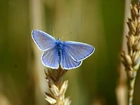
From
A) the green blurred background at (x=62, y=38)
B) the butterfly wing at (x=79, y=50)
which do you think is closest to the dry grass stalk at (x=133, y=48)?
the butterfly wing at (x=79, y=50)

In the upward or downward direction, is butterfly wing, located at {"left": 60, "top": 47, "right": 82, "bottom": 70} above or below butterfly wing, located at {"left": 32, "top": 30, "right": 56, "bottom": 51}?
below

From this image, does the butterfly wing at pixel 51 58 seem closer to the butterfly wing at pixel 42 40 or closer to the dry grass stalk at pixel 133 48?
the butterfly wing at pixel 42 40

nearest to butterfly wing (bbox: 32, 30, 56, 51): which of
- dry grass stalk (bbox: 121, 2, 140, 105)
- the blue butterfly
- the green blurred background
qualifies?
the blue butterfly

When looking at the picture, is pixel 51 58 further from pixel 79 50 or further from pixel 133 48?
pixel 133 48

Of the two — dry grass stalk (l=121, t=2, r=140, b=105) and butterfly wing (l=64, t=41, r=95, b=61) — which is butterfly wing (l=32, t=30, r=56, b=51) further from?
dry grass stalk (l=121, t=2, r=140, b=105)

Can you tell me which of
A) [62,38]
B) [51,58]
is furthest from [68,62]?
[62,38]

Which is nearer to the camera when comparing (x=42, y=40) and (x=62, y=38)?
(x=42, y=40)
